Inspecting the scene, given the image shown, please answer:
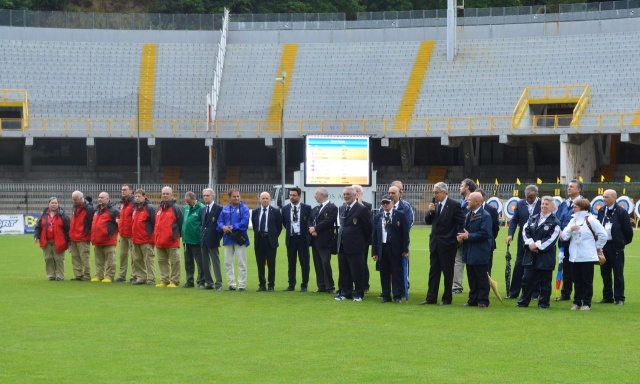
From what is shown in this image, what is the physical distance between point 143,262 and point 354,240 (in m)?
5.26

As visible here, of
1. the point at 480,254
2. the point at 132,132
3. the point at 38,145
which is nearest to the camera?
the point at 480,254

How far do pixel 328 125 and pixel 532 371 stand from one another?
42.0 meters

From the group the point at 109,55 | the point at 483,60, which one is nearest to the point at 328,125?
the point at 483,60

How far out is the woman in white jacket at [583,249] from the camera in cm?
1622

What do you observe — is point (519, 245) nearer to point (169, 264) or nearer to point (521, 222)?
point (521, 222)

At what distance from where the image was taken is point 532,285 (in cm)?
1670

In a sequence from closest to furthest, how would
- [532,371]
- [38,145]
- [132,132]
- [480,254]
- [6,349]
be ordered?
[532,371]
[6,349]
[480,254]
[132,132]
[38,145]

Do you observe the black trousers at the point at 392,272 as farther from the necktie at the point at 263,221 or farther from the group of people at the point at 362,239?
the necktie at the point at 263,221

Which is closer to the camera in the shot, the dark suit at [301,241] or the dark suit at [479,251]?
the dark suit at [479,251]

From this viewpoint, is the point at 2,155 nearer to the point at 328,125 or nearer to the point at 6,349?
the point at 328,125

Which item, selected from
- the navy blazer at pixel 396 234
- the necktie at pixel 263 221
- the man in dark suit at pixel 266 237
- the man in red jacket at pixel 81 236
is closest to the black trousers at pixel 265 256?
the man in dark suit at pixel 266 237

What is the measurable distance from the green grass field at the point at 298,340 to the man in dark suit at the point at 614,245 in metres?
0.49

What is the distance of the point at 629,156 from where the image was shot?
53.6 m

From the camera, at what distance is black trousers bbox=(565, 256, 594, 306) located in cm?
1620
